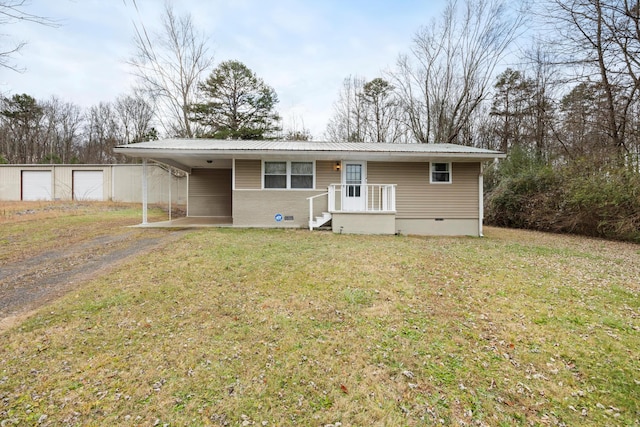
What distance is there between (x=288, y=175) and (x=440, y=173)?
5529 mm

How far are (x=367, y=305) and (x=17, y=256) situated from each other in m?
7.35

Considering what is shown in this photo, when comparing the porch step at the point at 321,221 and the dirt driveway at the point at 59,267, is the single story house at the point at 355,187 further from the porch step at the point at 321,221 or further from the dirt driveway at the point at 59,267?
the dirt driveway at the point at 59,267

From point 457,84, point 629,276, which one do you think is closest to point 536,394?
point 629,276

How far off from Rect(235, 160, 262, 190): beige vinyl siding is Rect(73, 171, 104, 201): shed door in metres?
14.2

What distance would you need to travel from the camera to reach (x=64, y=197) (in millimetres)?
18766

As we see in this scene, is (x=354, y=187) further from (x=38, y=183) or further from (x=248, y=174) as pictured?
(x=38, y=183)

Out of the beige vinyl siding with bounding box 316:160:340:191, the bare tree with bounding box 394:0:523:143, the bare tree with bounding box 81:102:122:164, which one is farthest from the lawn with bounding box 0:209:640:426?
the bare tree with bounding box 81:102:122:164

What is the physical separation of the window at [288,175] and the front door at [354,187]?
4.21ft

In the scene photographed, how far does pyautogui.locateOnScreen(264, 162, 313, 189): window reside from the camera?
10.3 m

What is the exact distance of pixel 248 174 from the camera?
400 inches

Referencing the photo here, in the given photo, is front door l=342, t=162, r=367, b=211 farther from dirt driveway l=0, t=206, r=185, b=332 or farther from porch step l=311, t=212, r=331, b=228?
dirt driveway l=0, t=206, r=185, b=332

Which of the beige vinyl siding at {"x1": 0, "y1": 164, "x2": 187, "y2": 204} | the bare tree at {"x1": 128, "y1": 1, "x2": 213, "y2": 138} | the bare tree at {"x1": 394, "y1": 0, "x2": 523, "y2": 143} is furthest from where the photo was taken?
the bare tree at {"x1": 128, "y1": 1, "x2": 213, "y2": 138}

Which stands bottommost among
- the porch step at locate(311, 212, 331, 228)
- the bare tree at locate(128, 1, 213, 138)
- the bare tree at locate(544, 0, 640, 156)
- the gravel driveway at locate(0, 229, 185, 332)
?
the gravel driveway at locate(0, 229, 185, 332)

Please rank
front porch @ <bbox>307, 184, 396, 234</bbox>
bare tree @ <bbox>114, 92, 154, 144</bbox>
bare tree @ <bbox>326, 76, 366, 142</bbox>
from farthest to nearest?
bare tree @ <bbox>114, 92, 154, 144</bbox> < bare tree @ <bbox>326, 76, 366, 142</bbox> < front porch @ <bbox>307, 184, 396, 234</bbox>
